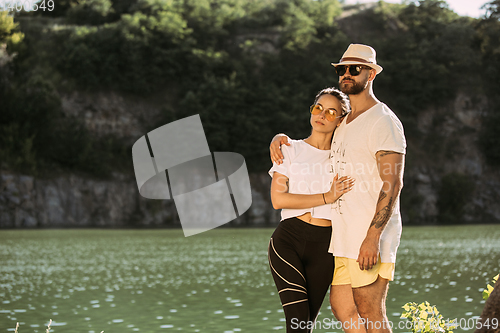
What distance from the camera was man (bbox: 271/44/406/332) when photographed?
389cm

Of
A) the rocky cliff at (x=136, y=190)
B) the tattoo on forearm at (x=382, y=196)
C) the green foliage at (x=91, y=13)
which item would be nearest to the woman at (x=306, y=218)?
the tattoo on forearm at (x=382, y=196)

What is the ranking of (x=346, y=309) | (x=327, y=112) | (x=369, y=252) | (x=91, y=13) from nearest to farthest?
(x=369, y=252) < (x=346, y=309) < (x=327, y=112) < (x=91, y=13)

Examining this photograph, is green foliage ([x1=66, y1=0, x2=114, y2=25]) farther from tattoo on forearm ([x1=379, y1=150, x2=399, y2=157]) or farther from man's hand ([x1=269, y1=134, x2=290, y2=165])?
tattoo on forearm ([x1=379, y1=150, x2=399, y2=157])

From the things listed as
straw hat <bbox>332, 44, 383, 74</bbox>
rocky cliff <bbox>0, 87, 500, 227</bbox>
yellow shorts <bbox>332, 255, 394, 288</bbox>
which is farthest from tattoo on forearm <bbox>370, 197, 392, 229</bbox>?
rocky cliff <bbox>0, 87, 500, 227</bbox>

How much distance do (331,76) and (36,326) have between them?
49.5 metres

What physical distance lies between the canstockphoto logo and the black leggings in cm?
3972

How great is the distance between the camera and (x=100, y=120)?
2036 inches

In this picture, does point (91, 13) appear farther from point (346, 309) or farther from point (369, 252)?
point (369, 252)

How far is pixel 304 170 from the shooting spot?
4.41 m

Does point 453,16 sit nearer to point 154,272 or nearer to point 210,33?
point 210,33

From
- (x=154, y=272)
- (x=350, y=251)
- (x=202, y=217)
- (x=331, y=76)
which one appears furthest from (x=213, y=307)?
(x=331, y=76)

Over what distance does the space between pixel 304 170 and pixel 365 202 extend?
559mm

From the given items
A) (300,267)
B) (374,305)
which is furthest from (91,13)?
(374,305)

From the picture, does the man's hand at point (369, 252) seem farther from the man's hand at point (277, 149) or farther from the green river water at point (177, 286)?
the green river water at point (177, 286)
